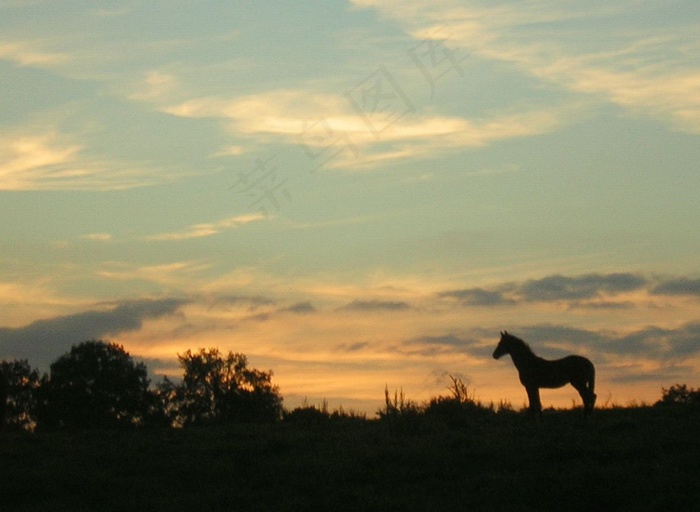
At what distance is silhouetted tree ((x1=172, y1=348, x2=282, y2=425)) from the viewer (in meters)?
45.2

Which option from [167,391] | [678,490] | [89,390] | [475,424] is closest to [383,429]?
[475,424]

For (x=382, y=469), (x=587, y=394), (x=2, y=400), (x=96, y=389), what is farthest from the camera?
(x=96, y=389)

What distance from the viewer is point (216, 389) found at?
48.6 m

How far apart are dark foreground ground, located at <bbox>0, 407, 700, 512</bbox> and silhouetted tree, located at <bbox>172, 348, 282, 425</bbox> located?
77.8 ft

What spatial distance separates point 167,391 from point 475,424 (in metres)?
30.9

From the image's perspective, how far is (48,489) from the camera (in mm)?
14961

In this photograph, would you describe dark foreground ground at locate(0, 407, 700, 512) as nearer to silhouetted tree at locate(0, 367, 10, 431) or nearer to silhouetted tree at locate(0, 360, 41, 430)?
silhouetted tree at locate(0, 367, 10, 431)

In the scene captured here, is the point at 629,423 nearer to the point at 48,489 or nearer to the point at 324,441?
the point at 324,441

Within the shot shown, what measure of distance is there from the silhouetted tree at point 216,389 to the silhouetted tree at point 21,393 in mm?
6477

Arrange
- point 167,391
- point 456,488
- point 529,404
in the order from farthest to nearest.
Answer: point 167,391 < point 529,404 < point 456,488

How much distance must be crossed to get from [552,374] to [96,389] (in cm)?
2870

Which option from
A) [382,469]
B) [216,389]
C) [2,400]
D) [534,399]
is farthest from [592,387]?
[216,389]

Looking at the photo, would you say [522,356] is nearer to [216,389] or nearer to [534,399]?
[534,399]

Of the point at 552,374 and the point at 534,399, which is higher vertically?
the point at 552,374
